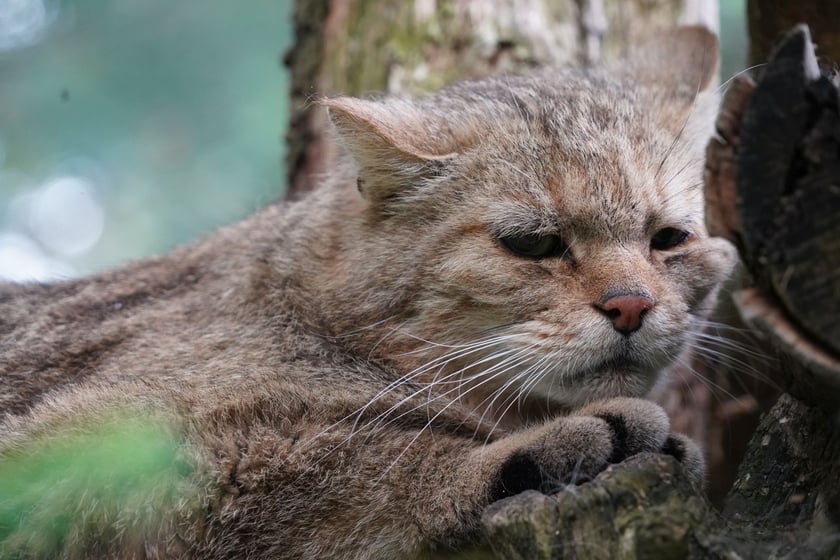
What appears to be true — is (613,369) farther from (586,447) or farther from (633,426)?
(586,447)

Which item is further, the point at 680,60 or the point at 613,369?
the point at 680,60

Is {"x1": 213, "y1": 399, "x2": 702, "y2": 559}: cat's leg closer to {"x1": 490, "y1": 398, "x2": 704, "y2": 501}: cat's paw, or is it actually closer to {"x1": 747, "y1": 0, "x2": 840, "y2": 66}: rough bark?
{"x1": 490, "y1": 398, "x2": 704, "y2": 501}: cat's paw

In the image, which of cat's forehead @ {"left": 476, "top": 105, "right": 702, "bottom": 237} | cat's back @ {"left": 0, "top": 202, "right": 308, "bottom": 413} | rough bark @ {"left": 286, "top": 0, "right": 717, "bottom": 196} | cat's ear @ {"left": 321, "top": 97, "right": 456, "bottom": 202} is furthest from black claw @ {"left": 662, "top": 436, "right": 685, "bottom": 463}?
rough bark @ {"left": 286, "top": 0, "right": 717, "bottom": 196}

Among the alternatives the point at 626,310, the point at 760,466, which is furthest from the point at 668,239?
the point at 760,466

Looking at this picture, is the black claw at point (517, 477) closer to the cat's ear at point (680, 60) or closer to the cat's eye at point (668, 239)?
the cat's eye at point (668, 239)

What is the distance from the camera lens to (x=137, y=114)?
22.7ft

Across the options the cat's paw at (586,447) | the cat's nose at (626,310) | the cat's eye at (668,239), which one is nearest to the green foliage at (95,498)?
the cat's paw at (586,447)

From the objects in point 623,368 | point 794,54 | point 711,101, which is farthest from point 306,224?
point 794,54

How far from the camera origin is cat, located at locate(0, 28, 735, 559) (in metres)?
2.63

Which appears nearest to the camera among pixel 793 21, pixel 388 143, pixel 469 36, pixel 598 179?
pixel 598 179

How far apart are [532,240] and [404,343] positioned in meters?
0.61

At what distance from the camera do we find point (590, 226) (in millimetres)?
2973

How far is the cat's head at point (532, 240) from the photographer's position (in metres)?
2.89

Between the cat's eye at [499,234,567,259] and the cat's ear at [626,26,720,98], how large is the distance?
4.11ft
